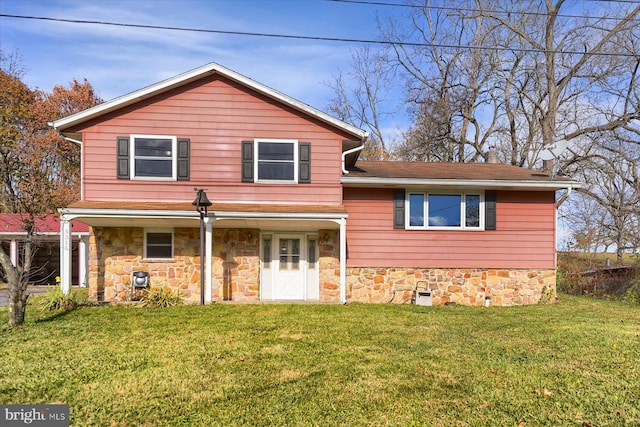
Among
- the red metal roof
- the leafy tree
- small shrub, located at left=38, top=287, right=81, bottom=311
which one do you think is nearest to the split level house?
small shrub, located at left=38, top=287, right=81, bottom=311

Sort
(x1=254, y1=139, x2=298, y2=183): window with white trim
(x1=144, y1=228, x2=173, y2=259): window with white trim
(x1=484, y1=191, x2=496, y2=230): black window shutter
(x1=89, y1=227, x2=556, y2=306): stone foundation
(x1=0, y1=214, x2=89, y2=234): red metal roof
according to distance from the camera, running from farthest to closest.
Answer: (x1=0, y1=214, x2=89, y2=234): red metal roof
(x1=484, y1=191, x2=496, y2=230): black window shutter
(x1=144, y1=228, x2=173, y2=259): window with white trim
(x1=254, y1=139, x2=298, y2=183): window with white trim
(x1=89, y1=227, x2=556, y2=306): stone foundation

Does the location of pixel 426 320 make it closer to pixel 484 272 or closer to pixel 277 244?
pixel 484 272

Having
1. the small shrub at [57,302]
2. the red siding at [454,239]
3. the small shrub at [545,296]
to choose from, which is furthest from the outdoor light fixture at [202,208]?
the small shrub at [545,296]

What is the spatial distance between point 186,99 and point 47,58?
8.50m

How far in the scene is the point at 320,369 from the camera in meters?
5.06

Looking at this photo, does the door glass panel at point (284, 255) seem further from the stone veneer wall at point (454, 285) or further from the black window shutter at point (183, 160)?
the black window shutter at point (183, 160)

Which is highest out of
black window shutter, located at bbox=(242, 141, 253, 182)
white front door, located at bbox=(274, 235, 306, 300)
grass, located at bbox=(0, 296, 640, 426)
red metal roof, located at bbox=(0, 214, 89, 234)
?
black window shutter, located at bbox=(242, 141, 253, 182)

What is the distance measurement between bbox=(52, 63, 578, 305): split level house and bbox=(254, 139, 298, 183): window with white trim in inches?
1.1

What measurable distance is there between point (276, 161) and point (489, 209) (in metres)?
5.98

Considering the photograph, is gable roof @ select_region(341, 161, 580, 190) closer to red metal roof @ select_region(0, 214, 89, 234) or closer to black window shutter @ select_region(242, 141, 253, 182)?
black window shutter @ select_region(242, 141, 253, 182)

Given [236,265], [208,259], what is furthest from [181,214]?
[236,265]

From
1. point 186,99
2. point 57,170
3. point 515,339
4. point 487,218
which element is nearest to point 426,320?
point 515,339

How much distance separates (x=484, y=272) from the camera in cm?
1109

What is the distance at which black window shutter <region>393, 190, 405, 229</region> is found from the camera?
10938 millimetres
